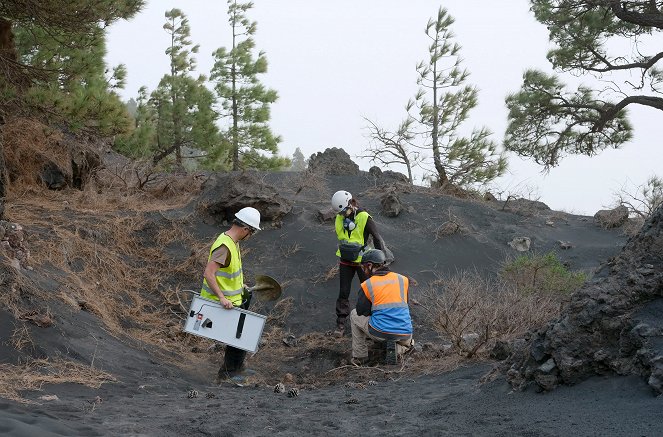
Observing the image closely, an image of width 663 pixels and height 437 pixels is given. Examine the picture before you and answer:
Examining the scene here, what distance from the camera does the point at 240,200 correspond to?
12492mm

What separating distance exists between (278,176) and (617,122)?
8.63 meters

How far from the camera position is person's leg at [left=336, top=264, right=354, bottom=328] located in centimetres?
923

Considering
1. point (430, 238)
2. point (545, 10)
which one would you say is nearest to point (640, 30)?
point (545, 10)

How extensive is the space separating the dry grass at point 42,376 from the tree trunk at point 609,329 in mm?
3236

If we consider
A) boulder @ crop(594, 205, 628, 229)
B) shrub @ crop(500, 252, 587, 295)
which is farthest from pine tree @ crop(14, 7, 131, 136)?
boulder @ crop(594, 205, 628, 229)

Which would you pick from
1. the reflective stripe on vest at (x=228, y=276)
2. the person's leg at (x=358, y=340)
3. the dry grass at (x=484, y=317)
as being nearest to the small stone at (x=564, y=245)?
the dry grass at (x=484, y=317)

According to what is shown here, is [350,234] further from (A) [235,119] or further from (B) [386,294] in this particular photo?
(A) [235,119]

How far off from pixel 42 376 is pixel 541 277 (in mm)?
7401

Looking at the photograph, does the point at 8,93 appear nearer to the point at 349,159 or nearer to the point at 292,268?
the point at 292,268

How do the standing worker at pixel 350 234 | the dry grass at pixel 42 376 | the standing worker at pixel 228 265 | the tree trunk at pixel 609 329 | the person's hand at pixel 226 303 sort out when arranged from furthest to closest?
1. the standing worker at pixel 350 234
2. the standing worker at pixel 228 265
3. the person's hand at pixel 226 303
4. the dry grass at pixel 42 376
5. the tree trunk at pixel 609 329

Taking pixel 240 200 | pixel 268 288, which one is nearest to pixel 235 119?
pixel 240 200

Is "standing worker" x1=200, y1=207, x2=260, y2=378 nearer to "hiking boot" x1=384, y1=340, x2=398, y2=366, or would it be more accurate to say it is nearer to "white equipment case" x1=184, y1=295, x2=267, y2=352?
"white equipment case" x1=184, y1=295, x2=267, y2=352

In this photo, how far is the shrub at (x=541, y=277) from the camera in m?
9.72

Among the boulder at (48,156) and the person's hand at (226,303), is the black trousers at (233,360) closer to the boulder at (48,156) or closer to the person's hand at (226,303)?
the person's hand at (226,303)
